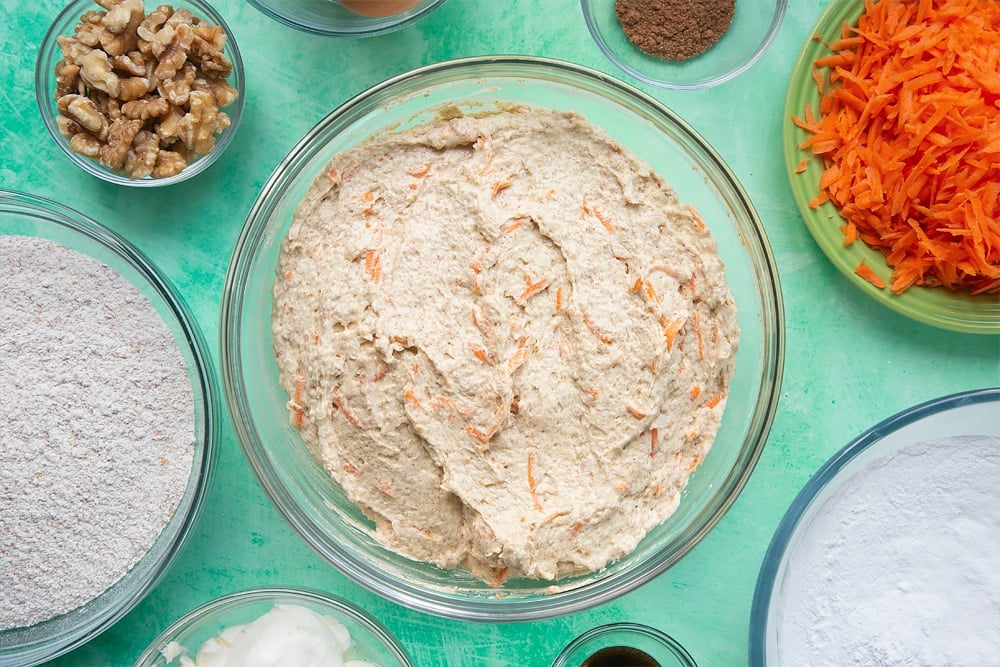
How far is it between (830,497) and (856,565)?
7.8 inches

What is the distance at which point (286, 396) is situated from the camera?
2082 millimetres

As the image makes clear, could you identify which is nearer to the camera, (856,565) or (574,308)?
(574,308)

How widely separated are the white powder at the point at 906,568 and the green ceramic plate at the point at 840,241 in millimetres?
310

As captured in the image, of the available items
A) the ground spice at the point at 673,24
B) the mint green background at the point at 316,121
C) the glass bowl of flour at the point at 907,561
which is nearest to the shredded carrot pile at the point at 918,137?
the mint green background at the point at 316,121

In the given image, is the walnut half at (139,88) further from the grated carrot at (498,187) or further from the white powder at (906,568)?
the white powder at (906,568)

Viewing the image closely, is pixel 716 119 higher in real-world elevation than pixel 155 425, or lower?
higher

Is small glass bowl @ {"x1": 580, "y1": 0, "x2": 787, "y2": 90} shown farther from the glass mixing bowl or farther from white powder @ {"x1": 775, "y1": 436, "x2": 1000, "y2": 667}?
white powder @ {"x1": 775, "y1": 436, "x2": 1000, "y2": 667}

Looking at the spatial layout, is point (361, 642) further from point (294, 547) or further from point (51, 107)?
point (51, 107)

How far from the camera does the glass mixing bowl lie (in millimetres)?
1983

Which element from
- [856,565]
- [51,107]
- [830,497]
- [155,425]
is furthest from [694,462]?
[51,107]

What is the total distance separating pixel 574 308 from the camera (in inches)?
73.6

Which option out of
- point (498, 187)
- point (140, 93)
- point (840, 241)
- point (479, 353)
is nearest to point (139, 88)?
point (140, 93)

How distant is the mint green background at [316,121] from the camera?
7.19 ft

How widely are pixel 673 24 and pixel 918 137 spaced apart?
0.67 m
